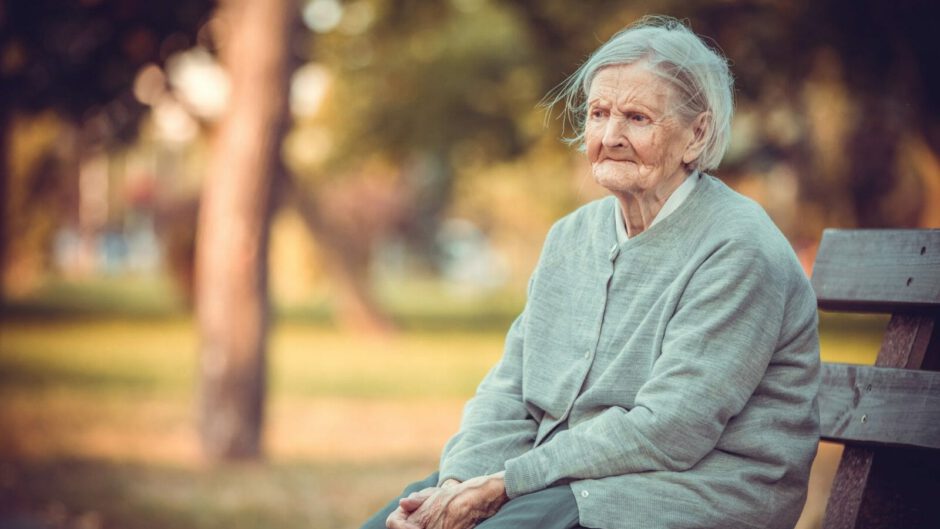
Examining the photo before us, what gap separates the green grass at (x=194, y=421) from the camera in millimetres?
6797

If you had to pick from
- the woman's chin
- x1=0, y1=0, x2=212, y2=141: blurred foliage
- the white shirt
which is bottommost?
the white shirt

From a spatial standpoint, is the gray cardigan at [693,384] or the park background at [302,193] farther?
the park background at [302,193]

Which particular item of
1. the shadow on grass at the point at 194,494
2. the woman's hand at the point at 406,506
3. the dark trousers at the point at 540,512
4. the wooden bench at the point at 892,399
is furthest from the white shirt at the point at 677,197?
the shadow on grass at the point at 194,494

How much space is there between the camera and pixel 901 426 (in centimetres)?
252

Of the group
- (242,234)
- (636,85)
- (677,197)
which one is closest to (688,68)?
(636,85)

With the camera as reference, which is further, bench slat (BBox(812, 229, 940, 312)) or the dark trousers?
bench slat (BBox(812, 229, 940, 312))

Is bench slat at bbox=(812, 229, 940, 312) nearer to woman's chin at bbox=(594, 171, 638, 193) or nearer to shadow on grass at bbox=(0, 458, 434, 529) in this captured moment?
woman's chin at bbox=(594, 171, 638, 193)

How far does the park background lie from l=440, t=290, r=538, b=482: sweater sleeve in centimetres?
64

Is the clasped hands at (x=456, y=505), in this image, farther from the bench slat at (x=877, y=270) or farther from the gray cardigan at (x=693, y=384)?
the bench slat at (x=877, y=270)

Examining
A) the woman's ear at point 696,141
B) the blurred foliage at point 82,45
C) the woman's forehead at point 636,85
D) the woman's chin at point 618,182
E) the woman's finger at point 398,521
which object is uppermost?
the blurred foliage at point 82,45

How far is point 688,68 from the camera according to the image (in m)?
2.51

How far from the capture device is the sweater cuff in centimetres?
240

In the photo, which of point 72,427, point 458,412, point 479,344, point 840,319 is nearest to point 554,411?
point 72,427

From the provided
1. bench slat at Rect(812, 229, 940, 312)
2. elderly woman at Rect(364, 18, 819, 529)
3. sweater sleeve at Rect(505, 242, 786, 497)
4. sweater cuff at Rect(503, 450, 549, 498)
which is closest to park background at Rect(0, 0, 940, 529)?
elderly woman at Rect(364, 18, 819, 529)
